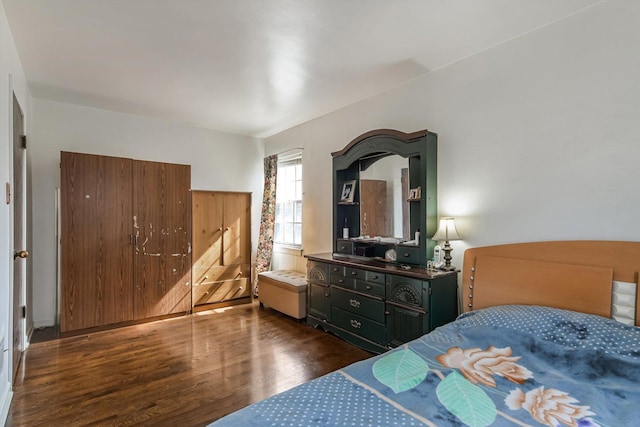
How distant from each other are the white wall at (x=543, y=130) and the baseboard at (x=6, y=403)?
136 inches

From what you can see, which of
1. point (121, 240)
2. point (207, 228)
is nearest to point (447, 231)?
point (207, 228)

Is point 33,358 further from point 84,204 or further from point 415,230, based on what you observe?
point 415,230

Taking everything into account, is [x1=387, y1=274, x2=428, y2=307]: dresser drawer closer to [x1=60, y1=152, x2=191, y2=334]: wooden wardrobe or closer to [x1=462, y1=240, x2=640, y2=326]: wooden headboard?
[x1=462, y1=240, x2=640, y2=326]: wooden headboard

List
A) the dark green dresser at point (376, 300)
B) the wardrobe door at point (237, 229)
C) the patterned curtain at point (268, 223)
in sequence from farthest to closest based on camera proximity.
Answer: the patterned curtain at point (268, 223) < the wardrobe door at point (237, 229) < the dark green dresser at point (376, 300)

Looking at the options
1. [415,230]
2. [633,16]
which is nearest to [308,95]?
[415,230]

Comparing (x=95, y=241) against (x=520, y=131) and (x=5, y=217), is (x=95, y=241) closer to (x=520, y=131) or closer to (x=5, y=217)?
(x=5, y=217)

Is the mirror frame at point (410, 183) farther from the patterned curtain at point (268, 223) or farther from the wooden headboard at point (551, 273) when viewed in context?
the patterned curtain at point (268, 223)

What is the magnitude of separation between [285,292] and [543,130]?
3181 mm

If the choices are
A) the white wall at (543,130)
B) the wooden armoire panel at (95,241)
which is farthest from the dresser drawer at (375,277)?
the wooden armoire panel at (95,241)

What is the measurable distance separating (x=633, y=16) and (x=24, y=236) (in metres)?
5.09

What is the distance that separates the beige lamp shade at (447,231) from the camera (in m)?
2.76

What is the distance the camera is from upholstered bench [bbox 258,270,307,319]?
3.96m

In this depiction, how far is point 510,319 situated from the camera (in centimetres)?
190

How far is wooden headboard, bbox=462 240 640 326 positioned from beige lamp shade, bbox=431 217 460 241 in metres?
0.18
